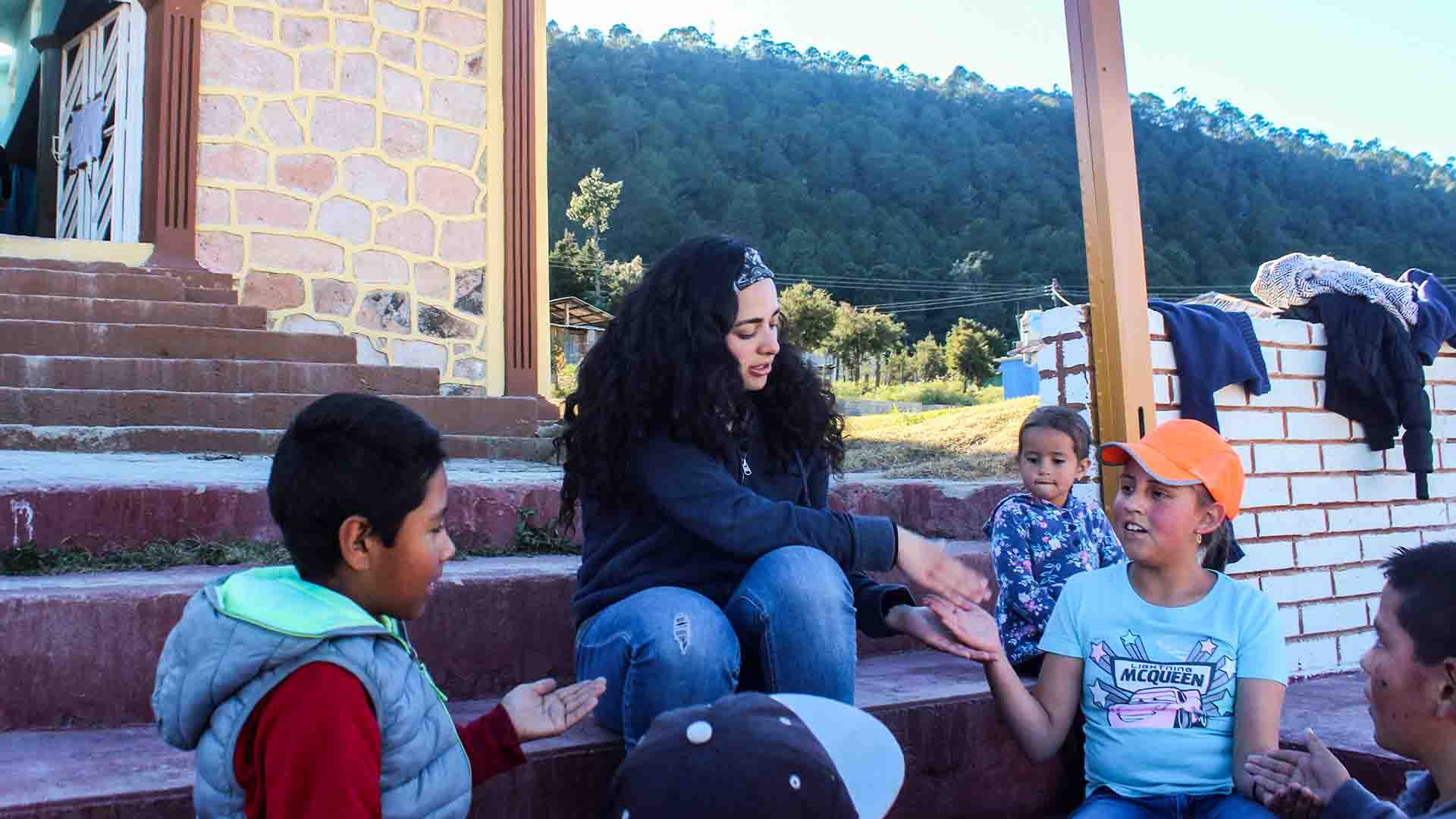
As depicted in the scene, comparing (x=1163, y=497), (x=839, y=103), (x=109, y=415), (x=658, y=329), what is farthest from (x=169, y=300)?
(x=839, y=103)

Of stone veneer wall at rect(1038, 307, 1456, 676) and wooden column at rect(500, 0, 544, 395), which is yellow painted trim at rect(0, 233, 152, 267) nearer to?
wooden column at rect(500, 0, 544, 395)

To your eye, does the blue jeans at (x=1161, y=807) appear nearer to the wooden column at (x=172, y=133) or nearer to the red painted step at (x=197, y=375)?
the red painted step at (x=197, y=375)

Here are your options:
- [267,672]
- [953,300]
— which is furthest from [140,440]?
[953,300]

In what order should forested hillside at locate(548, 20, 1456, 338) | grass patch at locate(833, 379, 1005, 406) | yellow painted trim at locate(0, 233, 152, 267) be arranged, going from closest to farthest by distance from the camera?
1. yellow painted trim at locate(0, 233, 152, 267)
2. grass patch at locate(833, 379, 1005, 406)
3. forested hillside at locate(548, 20, 1456, 338)

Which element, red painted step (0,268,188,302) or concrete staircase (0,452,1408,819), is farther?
red painted step (0,268,188,302)

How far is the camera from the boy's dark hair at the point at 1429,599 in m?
1.48

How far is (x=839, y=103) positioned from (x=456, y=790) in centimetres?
6542

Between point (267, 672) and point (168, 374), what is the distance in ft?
12.1

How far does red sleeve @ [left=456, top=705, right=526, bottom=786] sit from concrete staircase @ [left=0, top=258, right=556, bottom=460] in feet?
9.48

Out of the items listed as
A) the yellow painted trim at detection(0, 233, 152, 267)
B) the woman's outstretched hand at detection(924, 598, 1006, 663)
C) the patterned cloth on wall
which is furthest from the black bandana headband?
the yellow painted trim at detection(0, 233, 152, 267)

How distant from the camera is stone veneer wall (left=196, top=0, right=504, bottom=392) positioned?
552 cm

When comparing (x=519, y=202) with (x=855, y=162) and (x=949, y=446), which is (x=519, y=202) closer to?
(x=949, y=446)

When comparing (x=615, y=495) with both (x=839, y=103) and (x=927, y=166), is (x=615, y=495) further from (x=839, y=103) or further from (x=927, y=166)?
(x=839, y=103)

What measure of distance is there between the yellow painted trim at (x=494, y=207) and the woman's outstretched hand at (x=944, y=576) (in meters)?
4.59
